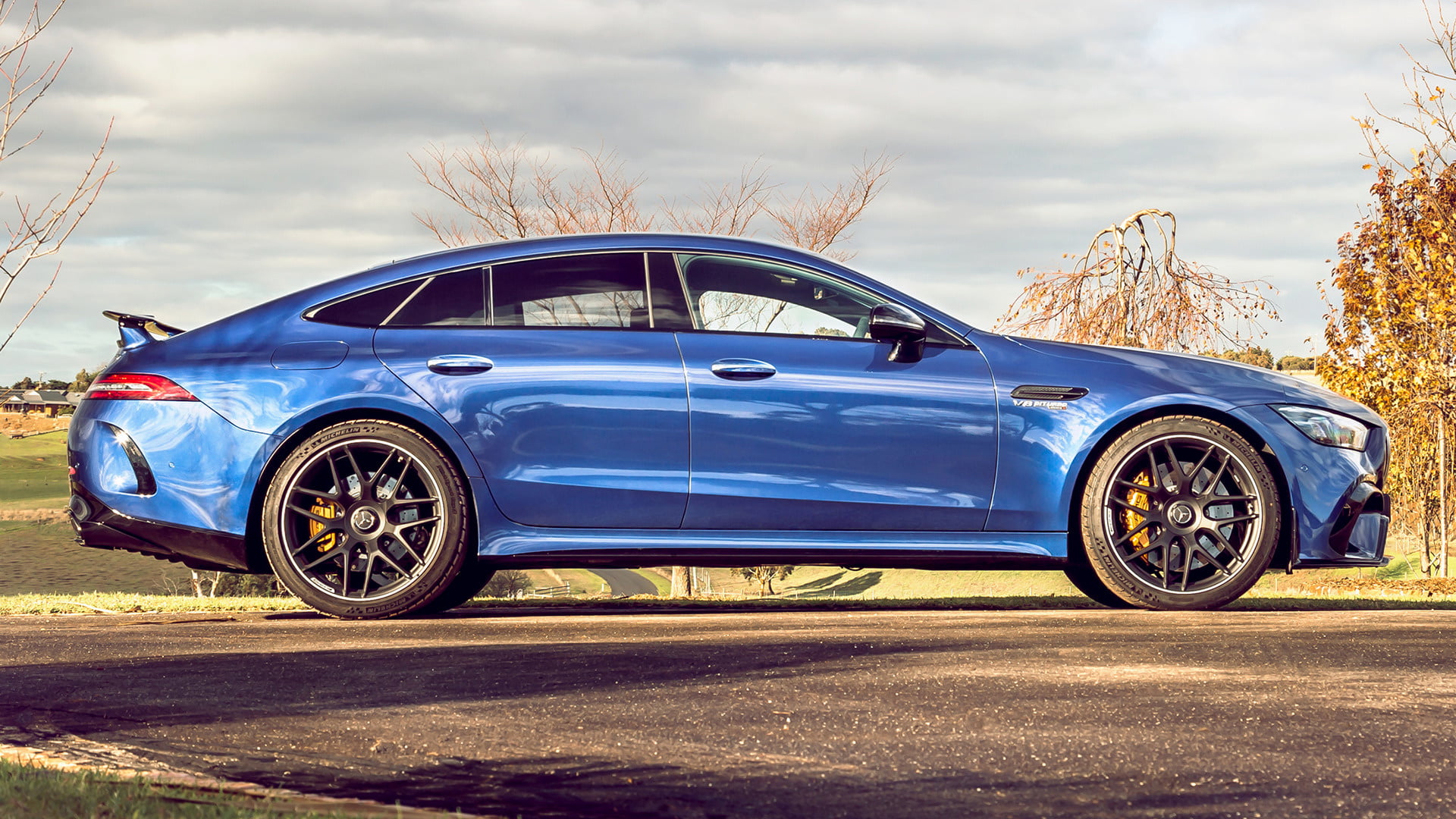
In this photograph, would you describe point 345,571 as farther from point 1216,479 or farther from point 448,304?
point 1216,479

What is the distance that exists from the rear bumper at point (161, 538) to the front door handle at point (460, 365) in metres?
→ 1.15

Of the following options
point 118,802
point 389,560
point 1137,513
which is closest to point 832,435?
point 1137,513

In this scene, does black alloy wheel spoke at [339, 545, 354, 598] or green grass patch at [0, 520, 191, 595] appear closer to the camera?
black alloy wheel spoke at [339, 545, 354, 598]

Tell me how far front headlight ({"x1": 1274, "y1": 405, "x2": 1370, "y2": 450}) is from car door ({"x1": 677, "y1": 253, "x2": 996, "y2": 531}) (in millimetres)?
1428

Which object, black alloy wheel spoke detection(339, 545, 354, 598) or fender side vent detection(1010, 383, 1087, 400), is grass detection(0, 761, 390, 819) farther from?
fender side vent detection(1010, 383, 1087, 400)

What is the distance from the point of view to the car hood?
5719mm

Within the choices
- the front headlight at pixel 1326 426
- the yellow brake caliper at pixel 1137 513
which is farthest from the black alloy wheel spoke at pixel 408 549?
the front headlight at pixel 1326 426

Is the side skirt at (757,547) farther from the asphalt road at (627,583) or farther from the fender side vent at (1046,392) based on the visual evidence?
the asphalt road at (627,583)

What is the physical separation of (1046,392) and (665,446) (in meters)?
1.73

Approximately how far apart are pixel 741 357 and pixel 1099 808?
3175 millimetres

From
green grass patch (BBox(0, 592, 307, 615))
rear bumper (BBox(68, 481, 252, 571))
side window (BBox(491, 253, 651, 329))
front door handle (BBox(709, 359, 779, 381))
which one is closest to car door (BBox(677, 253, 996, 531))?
front door handle (BBox(709, 359, 779, 381))

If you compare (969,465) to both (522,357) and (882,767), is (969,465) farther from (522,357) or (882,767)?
(882,767)

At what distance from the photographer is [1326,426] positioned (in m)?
5.73

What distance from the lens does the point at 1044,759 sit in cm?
297
